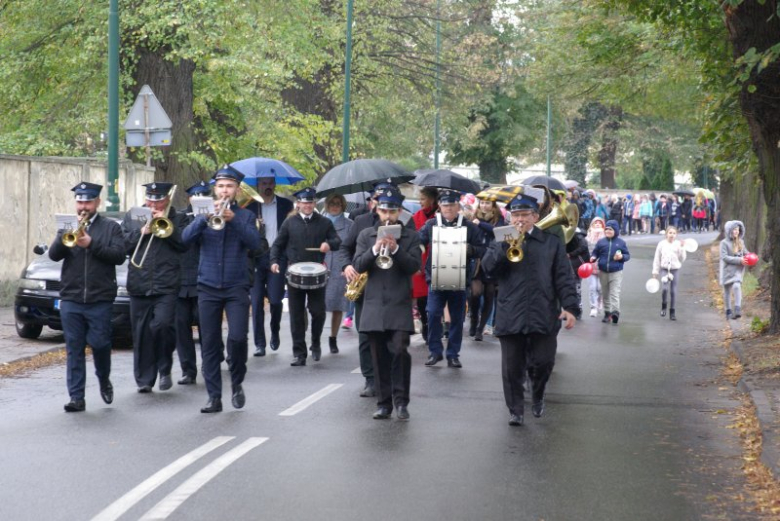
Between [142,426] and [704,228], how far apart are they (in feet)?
196

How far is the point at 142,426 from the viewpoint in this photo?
33.1 ft

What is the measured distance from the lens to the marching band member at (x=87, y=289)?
10883 millimetres

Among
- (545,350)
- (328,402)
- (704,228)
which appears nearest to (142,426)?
(328,402)

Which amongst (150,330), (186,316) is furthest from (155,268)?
(186,316)

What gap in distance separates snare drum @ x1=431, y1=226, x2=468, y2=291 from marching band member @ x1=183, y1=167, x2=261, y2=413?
3128mm

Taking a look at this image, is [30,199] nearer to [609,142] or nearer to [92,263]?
[92,263]

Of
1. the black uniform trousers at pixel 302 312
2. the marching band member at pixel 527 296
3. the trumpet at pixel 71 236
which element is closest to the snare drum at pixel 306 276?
the black uniform trousers at pixel 302 312

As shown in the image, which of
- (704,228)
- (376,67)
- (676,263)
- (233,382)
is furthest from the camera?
(704,228)

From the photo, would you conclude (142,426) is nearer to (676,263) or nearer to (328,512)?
(328,512)

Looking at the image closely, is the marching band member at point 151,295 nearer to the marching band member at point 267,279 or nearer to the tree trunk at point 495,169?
the marching band member at point 267,279

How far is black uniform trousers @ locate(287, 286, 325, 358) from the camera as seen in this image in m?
14.4

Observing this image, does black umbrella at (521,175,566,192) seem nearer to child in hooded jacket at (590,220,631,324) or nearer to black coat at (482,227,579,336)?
child in hooded jacket at (590,220,631,324)

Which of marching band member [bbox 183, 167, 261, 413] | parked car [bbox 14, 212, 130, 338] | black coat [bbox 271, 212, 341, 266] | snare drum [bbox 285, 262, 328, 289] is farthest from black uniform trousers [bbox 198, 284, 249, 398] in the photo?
parked car [bbox 14, 212, 130, 338]

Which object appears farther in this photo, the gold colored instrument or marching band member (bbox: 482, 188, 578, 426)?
the gold colored instrument
